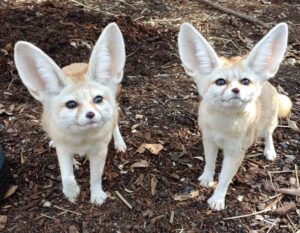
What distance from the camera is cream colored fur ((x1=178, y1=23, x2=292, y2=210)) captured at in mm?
3283

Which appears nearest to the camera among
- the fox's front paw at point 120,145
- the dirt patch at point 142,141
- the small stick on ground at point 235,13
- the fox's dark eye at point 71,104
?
the fox's dark eye at point 71,104

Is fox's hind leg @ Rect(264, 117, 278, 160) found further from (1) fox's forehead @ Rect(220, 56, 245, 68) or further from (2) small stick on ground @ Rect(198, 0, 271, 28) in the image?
(2) small stick on ground @ Rect(198, 0, 271, 28)

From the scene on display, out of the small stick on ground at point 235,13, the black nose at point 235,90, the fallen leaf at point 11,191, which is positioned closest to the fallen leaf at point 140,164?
the fallen leaf at point 11,191

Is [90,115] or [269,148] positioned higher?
[90,115]

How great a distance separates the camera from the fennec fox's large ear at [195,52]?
338 cm

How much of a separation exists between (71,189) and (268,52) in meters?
1.77

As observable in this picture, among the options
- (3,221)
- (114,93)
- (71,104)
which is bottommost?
(3,221)

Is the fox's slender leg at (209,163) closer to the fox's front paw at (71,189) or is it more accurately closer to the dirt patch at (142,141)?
the dirt patch at (142,141)

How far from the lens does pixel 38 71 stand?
3.19 meters

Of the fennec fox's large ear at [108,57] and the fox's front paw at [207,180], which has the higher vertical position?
the fennec fox's large ear at [108,57]

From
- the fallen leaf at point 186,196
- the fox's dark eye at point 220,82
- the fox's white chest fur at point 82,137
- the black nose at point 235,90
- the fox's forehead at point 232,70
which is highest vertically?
the fox's forehead at point 232,70

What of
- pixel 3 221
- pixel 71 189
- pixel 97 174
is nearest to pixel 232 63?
pixel 97 174

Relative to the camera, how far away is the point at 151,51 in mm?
5691

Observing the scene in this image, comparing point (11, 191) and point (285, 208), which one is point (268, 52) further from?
point (11, 191)
